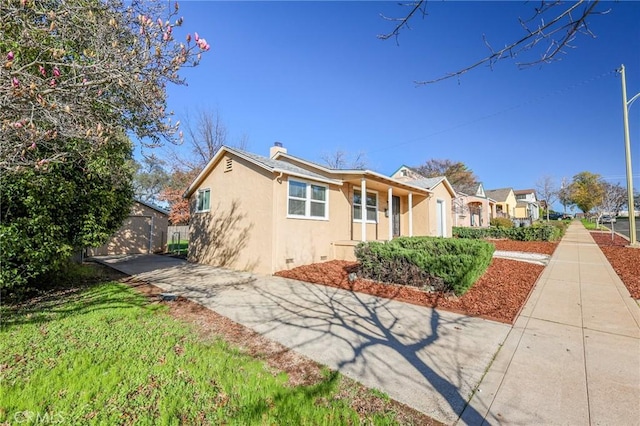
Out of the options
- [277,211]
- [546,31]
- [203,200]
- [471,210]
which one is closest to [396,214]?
[277,211]

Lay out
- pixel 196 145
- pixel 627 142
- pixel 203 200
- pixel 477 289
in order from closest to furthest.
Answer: pixel 477 289 < pixel 203 200 < pixel 627 142 < pixel 196 145

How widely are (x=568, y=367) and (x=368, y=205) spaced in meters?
10.7

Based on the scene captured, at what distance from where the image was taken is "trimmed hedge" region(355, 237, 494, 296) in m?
6.04

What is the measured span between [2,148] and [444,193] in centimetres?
1920

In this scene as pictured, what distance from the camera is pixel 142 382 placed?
2.92 meters

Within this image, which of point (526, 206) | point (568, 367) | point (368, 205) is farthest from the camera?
point (526, 206)

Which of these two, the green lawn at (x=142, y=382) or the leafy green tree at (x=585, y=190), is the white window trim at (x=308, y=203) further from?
the leafy green tree at (x=585, y=190)

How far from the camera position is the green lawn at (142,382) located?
2.43 meters

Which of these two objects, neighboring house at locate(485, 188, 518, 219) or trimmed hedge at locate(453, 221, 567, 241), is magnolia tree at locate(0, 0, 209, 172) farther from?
neighboring house at locate(485, 188, 518, 219)

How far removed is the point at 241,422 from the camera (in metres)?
2.38

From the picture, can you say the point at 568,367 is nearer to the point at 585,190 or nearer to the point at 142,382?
the point at 142,382

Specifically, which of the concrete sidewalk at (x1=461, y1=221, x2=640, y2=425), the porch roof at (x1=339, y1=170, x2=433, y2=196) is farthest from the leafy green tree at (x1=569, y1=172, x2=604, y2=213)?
the concrete sidewalk at (x1=461, y1=221, x2=640, y2=425)

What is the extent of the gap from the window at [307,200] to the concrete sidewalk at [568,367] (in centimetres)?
687

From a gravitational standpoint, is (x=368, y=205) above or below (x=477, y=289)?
above
